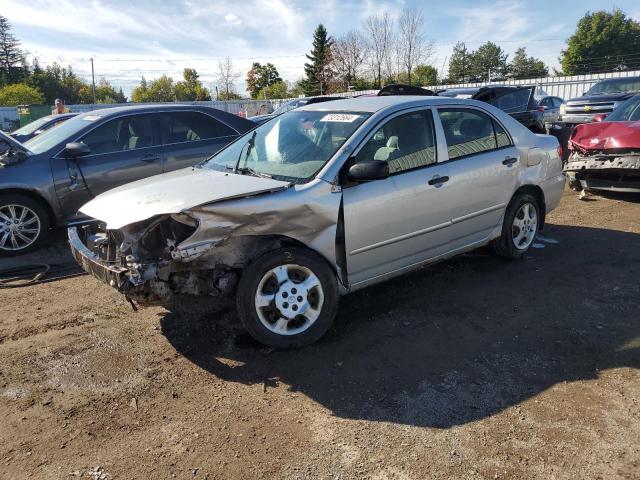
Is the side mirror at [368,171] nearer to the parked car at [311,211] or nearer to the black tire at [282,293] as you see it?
the parked car at [311,211]

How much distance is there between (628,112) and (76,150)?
8.51 m

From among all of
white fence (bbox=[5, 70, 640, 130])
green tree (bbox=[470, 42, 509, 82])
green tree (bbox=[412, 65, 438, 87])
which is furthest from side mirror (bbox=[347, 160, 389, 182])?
green tree (bbox=[470, 42, 509, 82])

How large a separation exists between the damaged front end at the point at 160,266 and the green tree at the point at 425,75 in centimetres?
3913

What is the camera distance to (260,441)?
9.00ft

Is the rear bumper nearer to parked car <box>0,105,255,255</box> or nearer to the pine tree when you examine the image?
parked car <box>0,105,255,255</box>

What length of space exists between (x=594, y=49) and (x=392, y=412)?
7648cm

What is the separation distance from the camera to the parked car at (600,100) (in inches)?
627

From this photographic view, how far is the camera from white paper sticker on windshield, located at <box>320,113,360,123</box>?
4235 millimetres

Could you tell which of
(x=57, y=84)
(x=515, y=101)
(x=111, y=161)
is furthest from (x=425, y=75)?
(x=57, y=84)

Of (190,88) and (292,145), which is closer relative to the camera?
(292,145)

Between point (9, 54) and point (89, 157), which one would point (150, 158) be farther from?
point (9, 54)

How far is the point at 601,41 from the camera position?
213 feet

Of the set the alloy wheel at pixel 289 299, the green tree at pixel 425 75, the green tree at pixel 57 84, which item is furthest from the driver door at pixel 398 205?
the green tree at pixel 57 84

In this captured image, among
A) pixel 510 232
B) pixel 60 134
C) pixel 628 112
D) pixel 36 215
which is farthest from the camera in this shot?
pixel 628 112
